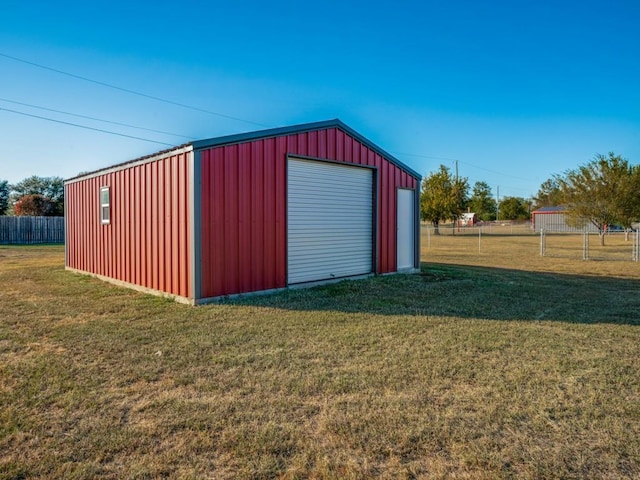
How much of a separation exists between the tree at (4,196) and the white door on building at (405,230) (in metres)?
44.0

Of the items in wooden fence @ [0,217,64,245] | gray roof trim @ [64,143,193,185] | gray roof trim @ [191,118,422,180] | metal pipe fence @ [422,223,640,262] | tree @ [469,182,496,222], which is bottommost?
metal pipe fence @ [422,223,640,262]

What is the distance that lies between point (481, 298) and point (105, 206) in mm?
9121

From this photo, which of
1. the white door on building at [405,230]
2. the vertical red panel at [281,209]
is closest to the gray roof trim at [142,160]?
the vertical red panel at [281,209]

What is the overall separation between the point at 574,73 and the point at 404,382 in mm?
19156

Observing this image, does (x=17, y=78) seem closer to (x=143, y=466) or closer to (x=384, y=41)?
(x=384, y=41)

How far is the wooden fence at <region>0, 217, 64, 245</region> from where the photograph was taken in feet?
85.1

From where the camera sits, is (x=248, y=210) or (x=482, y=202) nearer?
(x=248, y=210)

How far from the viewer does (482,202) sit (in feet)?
208

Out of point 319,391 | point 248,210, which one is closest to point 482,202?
point 248,210

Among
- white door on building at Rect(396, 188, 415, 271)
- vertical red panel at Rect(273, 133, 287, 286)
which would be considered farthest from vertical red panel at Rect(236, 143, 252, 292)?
white door on building at Rect(396, 188, 415, 271)

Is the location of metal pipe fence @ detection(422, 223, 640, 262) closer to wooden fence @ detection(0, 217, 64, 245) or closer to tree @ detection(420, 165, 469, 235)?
tree @ detection(420, 165, 469, 235)

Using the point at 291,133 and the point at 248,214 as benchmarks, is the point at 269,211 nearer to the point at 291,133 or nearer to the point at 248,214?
the point at 248,214

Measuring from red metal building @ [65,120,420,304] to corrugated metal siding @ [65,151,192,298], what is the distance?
0.08 feet

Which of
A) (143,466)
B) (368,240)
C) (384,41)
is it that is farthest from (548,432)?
(384,41)
